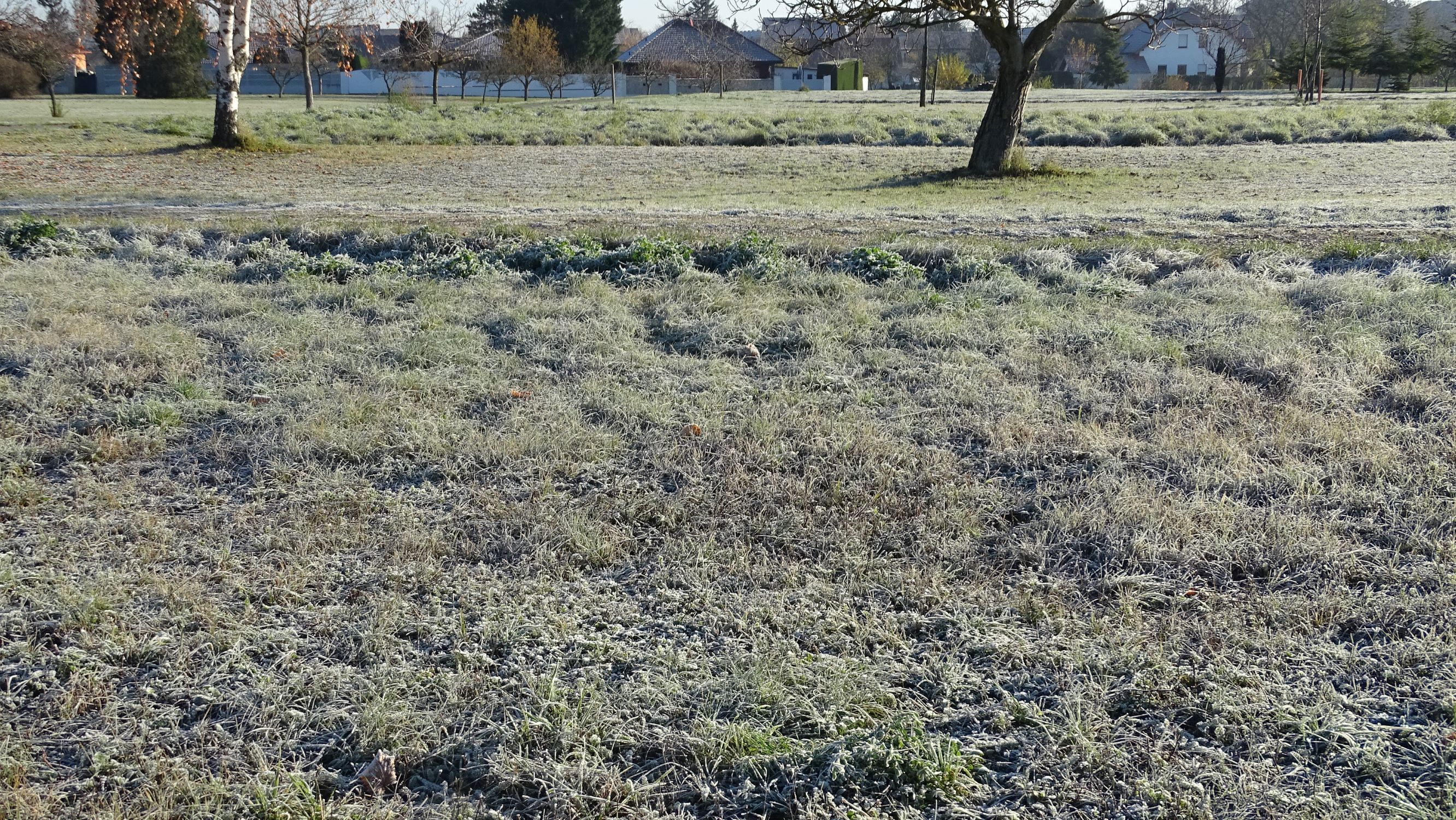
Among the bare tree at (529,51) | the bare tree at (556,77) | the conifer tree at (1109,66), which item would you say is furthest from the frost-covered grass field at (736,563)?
the conifer tree at (1109,66)

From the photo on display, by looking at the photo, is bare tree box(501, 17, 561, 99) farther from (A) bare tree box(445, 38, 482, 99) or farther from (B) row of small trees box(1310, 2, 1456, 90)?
(B) row of small trees box(1310, 2, 1456, 90)

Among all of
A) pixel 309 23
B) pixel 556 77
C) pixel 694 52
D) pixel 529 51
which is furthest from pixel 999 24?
pixel 694 52

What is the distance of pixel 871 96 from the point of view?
48094 millimetres

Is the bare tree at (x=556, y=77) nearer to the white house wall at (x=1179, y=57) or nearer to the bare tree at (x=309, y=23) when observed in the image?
the bare tree at (x=309, y=23)

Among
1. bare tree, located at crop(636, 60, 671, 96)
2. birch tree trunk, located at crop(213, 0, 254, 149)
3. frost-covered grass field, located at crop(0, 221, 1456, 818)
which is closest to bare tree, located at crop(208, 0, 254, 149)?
birch tree trunk, located at crop(213, 0, 254, 149)

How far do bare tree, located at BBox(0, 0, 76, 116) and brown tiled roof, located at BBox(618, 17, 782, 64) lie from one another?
30.3 metres

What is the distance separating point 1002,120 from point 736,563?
16434 millimetres

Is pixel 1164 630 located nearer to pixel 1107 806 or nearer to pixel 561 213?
pixel 1107 806

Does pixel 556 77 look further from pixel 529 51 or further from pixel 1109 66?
pixel 1109 66

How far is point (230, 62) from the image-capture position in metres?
21.3

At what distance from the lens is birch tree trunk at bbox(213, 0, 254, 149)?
2048 cm

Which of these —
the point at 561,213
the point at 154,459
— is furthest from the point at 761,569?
the point at 561,213

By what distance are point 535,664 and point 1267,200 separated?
46.1 ft

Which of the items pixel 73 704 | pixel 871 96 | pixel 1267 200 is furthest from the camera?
pixel 871 96
